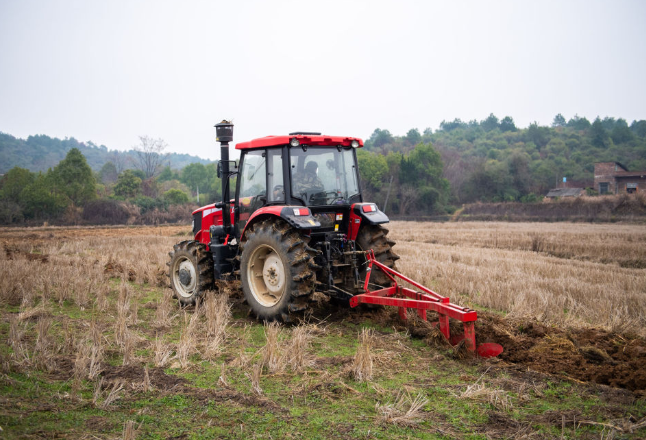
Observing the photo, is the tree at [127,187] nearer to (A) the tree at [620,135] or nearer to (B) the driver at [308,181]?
(B) the driver at [308,181]

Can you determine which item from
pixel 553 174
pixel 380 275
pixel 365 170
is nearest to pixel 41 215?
pixel 365 170

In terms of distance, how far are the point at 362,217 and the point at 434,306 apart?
2.01 m

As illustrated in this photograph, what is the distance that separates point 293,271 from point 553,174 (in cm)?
6133

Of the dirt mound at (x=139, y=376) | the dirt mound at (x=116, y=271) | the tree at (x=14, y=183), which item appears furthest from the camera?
the tree at (x=14, y=183)

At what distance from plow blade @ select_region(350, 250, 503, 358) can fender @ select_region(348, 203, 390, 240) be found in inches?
17.5

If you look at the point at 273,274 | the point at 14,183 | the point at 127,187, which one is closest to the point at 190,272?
the point at 273,274

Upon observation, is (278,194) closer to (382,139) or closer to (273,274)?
(273,274)

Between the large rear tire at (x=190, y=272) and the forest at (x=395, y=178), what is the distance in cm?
620

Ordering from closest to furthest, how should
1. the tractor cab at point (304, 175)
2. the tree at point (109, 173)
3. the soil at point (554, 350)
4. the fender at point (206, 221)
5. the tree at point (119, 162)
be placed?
the soil at point (554, 350), the tractor cab at point (304, 175), the fender at point (206, 221), the tree at point (109, 173), the tree at point (119, 162)

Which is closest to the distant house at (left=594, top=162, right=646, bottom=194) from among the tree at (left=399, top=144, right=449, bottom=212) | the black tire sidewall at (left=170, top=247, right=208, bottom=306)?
the tree at (left=399, top=144, right=449, bottom=212)

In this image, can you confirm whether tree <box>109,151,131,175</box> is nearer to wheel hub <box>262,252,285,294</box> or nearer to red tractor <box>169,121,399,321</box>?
red tractor <box>169,121,399,321</box>

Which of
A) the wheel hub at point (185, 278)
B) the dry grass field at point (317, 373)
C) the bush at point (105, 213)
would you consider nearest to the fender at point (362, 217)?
the dry grass field at point (317, 373)

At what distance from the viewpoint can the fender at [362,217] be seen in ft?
24.1

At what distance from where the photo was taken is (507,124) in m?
118
